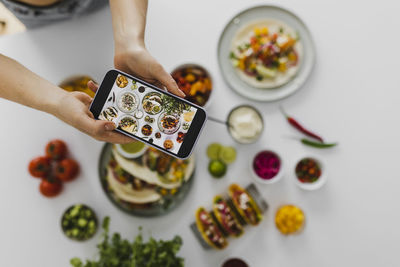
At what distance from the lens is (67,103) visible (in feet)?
3.51

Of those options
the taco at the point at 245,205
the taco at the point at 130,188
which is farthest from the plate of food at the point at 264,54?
the taco at the point at 130,188

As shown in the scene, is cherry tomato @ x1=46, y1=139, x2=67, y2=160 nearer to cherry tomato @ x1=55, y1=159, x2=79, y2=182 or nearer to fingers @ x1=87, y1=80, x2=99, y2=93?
cherry tomato @ x1=55, y1=159, x2=79, y2=182

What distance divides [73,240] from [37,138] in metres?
0.60

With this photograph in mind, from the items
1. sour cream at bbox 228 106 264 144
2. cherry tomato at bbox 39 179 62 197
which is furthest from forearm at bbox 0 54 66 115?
sour cream at bbox 228 106 264 144

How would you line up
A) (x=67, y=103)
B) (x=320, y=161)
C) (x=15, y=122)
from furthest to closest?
(x=15, y=122) < (x=320, y=161) < (x=67, y=103)

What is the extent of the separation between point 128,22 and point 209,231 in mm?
1072

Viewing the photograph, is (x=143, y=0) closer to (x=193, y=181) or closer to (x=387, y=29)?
(x=193, y=181)

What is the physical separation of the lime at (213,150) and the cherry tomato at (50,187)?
2.74ft

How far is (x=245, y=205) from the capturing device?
162 centimetres

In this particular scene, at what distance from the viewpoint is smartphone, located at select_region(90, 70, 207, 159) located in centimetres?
108

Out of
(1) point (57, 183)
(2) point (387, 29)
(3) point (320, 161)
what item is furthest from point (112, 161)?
(2) point (387, 29)

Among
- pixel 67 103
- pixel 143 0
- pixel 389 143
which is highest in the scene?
pixel 389 143

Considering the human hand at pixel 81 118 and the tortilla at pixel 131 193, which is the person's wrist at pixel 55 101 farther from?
the tortilla at pixel 131 193

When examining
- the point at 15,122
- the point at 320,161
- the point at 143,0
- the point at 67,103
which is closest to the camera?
the point at 67,103
